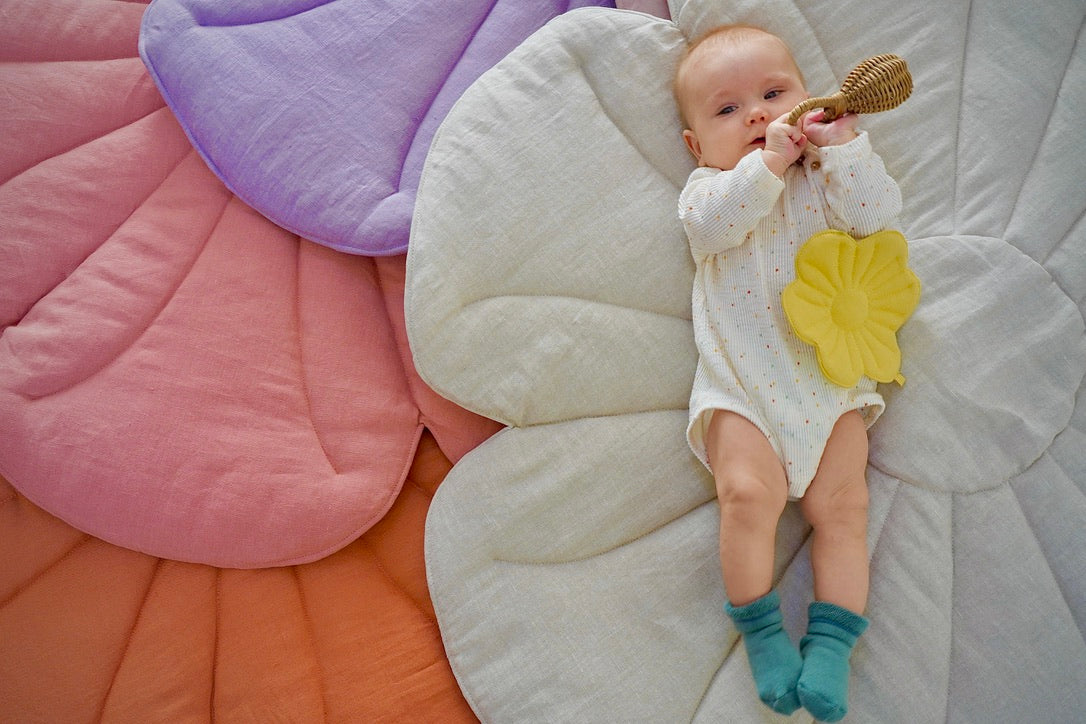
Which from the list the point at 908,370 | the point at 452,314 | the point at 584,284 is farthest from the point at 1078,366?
the point at 452,314

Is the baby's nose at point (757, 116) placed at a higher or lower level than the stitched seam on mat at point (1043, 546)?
higher

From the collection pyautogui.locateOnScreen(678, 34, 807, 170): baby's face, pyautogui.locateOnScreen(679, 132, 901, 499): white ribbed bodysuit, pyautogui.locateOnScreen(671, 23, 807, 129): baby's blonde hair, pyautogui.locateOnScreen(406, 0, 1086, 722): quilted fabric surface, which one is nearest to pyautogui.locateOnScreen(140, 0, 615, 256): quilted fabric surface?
pyautogui.locateOnScreen(406, 0, 1086, 722): quilted fabric surface

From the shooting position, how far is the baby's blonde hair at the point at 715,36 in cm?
115

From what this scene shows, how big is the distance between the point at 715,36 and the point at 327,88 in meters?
0.58

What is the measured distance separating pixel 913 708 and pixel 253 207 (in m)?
1.11

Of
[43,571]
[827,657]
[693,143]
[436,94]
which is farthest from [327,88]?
[827,657]

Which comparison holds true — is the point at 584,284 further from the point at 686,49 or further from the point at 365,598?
the point at 365,598

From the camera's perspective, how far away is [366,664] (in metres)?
1.05

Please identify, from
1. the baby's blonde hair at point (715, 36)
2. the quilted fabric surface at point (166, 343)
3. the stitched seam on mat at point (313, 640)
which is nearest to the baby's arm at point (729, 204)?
the baby's blonde hair at point (715, 36)

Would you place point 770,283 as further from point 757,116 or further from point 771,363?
point 757,116

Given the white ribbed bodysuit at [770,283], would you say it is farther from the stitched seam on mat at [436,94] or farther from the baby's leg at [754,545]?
the stitched seam on mat at [436,94]

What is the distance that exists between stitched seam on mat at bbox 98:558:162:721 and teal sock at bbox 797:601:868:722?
0.82 metres

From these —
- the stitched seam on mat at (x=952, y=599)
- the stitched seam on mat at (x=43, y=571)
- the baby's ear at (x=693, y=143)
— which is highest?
the baby's ear at (x=693, y=143)

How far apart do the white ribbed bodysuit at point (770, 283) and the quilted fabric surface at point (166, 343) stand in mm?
347
